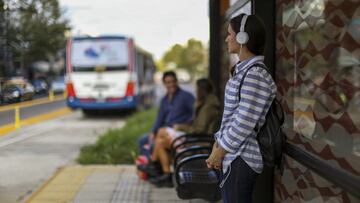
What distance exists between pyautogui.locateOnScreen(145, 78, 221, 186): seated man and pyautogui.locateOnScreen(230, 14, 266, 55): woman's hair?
2866 millimetres

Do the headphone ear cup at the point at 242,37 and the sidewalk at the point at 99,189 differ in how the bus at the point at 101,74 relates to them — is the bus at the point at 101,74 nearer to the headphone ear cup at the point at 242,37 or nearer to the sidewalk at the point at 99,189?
the sidewalk at the point at 99,189

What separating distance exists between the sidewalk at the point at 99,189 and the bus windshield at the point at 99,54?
34.1 feet

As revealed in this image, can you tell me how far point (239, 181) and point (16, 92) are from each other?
2.51 meters

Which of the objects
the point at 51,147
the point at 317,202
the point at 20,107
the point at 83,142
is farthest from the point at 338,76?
the point at 83,142

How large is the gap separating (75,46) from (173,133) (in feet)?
38.9

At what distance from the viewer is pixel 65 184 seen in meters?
5.98

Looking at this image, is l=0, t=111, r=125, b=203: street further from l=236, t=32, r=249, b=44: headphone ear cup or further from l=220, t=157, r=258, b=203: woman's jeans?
l=236, t=32, r=249, b=44: headphone ear cup

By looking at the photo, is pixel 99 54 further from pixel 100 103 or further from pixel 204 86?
pixel 204 86

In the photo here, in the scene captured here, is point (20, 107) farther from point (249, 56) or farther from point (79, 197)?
point (249, 56)

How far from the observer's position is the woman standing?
8.87 feet

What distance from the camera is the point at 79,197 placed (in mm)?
5340

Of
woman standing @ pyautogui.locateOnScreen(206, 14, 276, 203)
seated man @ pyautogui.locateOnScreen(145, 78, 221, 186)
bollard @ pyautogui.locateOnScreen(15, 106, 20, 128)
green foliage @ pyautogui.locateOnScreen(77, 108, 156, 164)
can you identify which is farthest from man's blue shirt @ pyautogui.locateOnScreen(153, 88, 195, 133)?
woman standing @ pyautogui.locateOnScreen(206, 14, 276, 203)

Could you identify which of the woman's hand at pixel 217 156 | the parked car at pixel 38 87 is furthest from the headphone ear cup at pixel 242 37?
the parked car at pixel 38 87

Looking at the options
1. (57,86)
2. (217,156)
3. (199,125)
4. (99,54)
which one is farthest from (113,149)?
(99,54)
